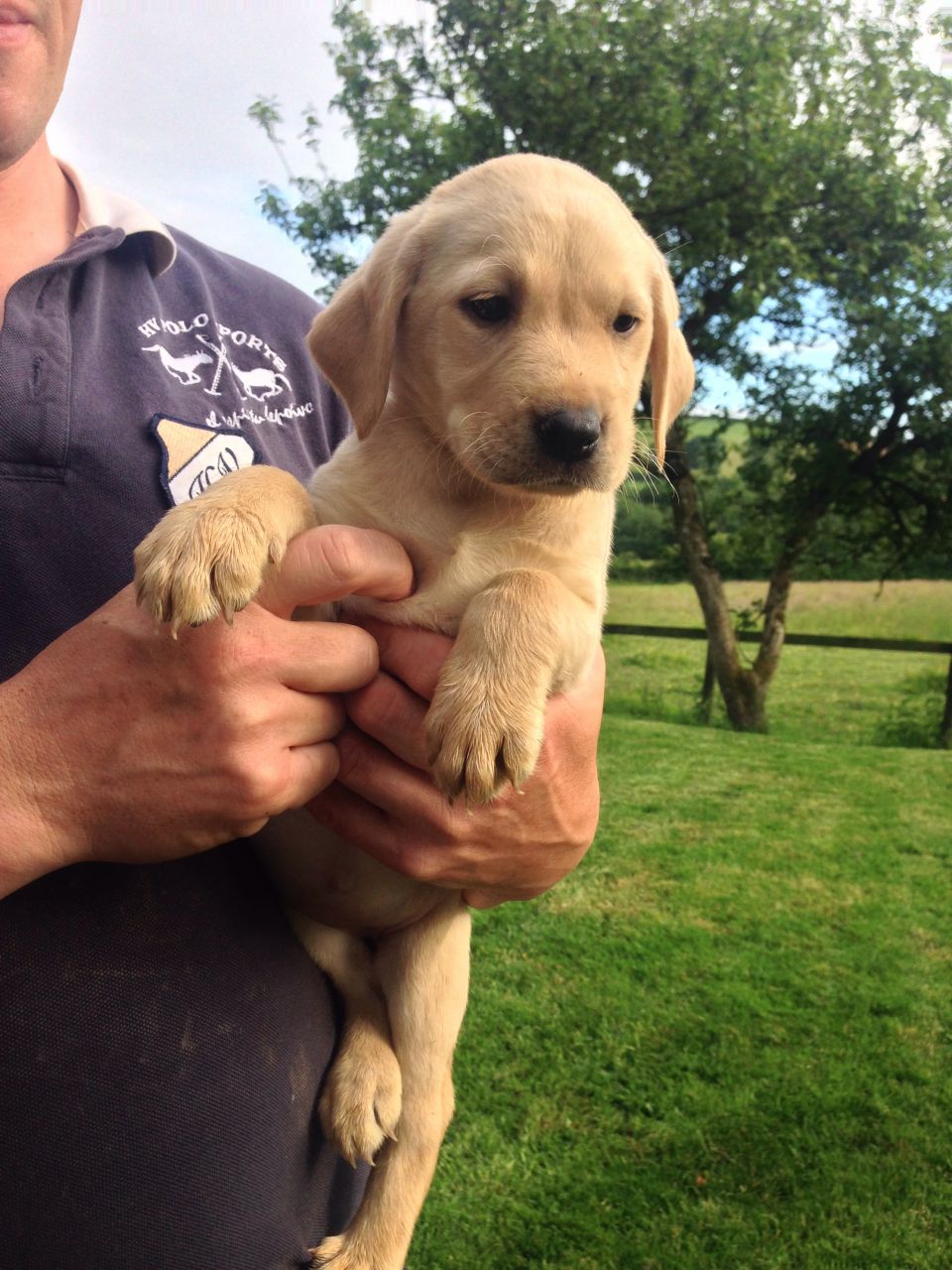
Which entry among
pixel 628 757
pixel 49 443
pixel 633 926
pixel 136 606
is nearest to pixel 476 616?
pixel 136 606

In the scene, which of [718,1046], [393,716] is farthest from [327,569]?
[718,1046]

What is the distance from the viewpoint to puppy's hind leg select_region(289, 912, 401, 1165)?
1805 millimetres

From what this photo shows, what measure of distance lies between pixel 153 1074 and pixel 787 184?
1085cm

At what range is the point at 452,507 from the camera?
194cm

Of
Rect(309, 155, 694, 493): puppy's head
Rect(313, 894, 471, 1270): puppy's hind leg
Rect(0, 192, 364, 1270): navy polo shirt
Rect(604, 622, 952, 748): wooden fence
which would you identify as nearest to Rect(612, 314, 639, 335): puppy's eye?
Rect(309, 155, 694, 493): puppy's head

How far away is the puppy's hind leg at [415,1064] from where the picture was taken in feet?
6.26

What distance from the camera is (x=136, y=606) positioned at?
4.95 ft

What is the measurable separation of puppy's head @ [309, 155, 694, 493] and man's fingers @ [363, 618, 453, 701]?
0.31 m

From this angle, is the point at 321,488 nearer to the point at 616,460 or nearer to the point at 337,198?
the point at 616,460

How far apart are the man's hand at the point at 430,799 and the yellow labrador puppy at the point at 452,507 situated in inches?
3.5

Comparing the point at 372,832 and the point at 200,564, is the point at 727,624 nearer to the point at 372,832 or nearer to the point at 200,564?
the point at 372,832

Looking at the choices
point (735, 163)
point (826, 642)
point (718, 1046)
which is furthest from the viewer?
point (826, 642)

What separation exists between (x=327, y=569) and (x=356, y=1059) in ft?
3.15

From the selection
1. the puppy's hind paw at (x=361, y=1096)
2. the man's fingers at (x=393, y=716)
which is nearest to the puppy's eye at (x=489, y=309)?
the man's fingers at (x=393, y=716)
